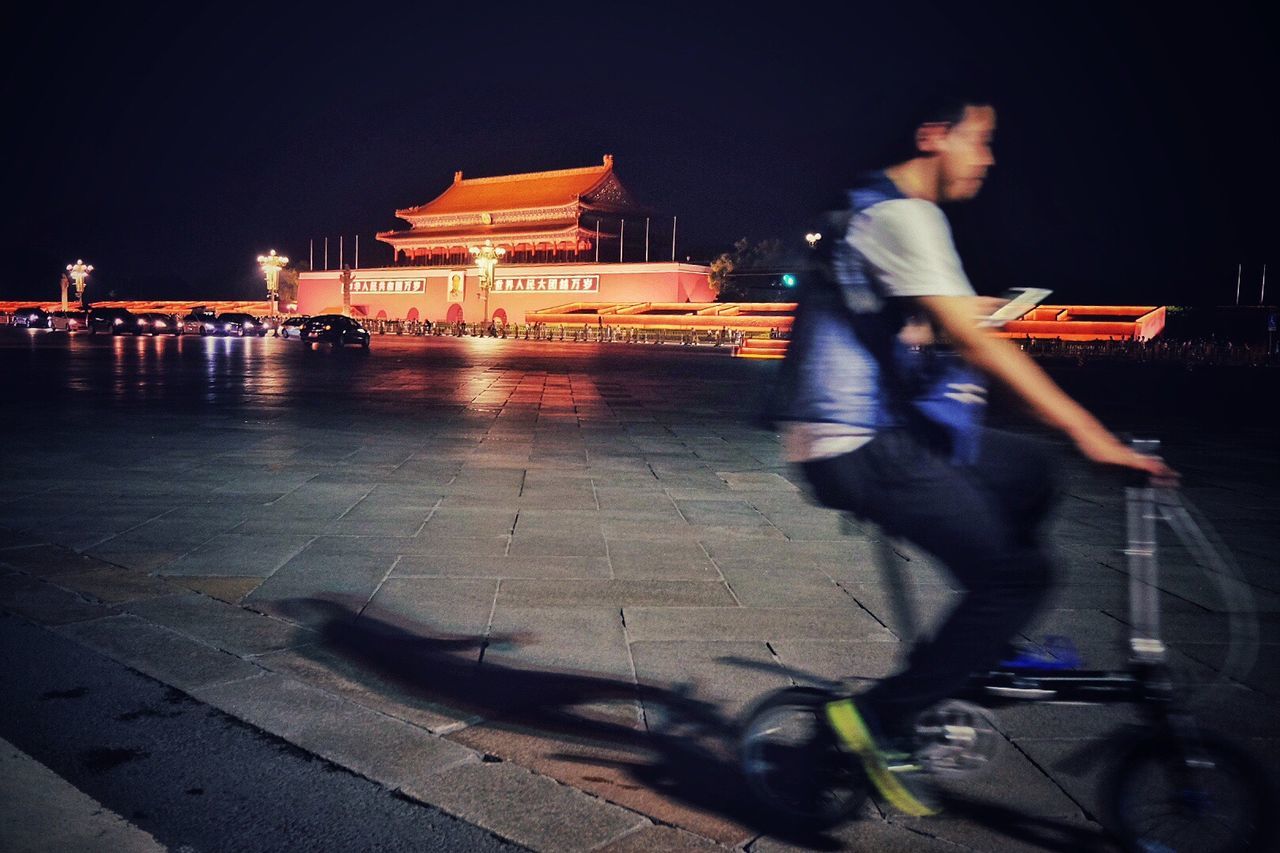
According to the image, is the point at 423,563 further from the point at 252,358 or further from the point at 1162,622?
the point at 252,358

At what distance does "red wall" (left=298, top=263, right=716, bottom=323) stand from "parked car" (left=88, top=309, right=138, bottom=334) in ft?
75.7

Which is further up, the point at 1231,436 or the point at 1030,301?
the point at 1030,301

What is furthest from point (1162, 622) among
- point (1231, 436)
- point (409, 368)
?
point (409, 368)

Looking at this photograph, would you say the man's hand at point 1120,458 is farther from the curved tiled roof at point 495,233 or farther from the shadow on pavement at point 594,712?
the curved tiled roof at point 495,233

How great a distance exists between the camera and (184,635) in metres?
3.64

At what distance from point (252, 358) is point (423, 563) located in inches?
1004

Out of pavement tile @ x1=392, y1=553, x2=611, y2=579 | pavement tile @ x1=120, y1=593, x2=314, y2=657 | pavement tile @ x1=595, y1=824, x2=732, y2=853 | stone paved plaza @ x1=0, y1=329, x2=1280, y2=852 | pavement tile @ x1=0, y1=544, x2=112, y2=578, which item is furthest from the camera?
pavement tile @ x1=392, y1=553, x2=611, y2=579

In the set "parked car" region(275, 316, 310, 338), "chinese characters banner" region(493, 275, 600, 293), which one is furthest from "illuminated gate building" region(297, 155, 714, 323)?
"parked car" region(275, 316, 310, 338)

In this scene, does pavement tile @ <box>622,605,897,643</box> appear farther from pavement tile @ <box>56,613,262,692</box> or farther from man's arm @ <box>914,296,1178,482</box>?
man's arm @ <box>914,296,1178,482</box>

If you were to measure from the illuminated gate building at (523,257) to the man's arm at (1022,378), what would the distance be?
5703 centimetres

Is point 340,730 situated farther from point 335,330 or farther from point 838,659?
point 335,330

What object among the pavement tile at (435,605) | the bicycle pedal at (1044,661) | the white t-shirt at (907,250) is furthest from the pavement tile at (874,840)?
the pavement tile at (435,605)

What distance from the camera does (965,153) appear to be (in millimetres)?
2145

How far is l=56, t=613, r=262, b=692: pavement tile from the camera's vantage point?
10.7 feet
